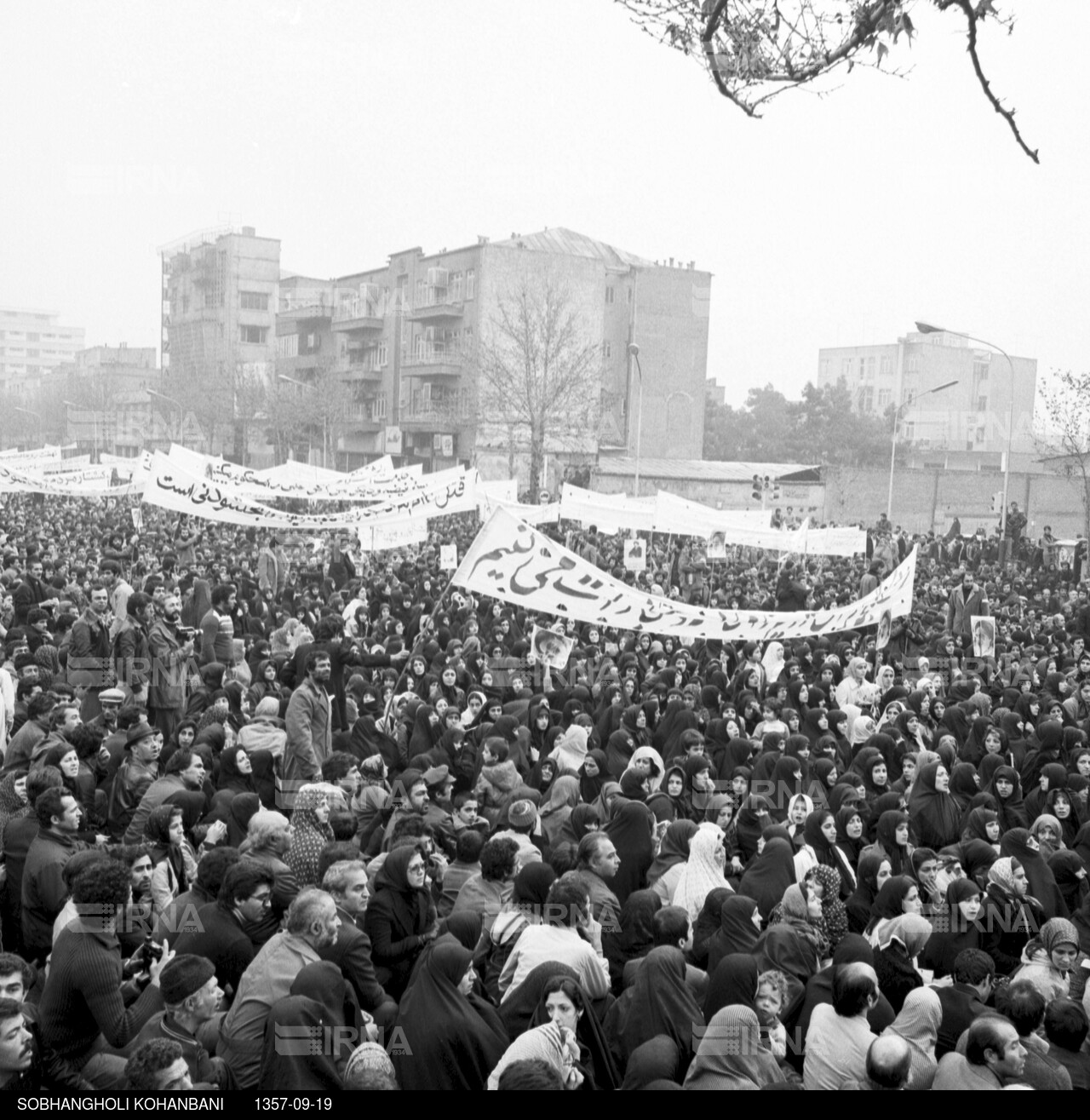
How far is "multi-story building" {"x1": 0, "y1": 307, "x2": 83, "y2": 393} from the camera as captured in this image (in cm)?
2148

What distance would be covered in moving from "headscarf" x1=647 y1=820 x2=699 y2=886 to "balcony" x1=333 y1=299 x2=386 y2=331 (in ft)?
160

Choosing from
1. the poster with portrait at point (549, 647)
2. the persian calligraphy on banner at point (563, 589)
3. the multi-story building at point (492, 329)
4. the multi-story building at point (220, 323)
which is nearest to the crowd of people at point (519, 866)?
the poster with portrait at point (549, 647)

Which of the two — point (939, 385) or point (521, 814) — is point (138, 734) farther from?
point (939, 385)

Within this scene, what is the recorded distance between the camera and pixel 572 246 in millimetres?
44656

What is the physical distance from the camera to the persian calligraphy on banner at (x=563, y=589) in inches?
399

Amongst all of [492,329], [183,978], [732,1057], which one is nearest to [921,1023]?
[732,1057]

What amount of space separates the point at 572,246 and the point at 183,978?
4264cm

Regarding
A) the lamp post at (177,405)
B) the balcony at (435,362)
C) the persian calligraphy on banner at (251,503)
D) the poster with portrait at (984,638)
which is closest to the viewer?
the poster with portrait at (984,638)

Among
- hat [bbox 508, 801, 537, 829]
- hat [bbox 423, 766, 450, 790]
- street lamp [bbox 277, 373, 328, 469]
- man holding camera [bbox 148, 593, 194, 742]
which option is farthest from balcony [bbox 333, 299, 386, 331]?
hat [bbox 508, 801, 537, 829]

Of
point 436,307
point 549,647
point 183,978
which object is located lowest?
point 549,647

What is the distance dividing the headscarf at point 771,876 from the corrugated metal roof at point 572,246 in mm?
37910

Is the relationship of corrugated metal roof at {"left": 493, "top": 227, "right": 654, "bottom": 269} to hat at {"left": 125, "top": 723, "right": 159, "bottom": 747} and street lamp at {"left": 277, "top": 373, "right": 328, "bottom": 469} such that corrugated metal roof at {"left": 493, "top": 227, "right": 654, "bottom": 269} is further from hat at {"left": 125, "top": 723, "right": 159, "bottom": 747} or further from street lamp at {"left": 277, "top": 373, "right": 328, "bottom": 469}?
hat at {"left": 125, "top": 723, "right": 159, "bottom": 747}

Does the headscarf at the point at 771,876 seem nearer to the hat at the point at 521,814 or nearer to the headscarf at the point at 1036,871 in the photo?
the hat at the point at 521,814

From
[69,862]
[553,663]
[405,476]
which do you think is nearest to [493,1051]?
[69,862]
